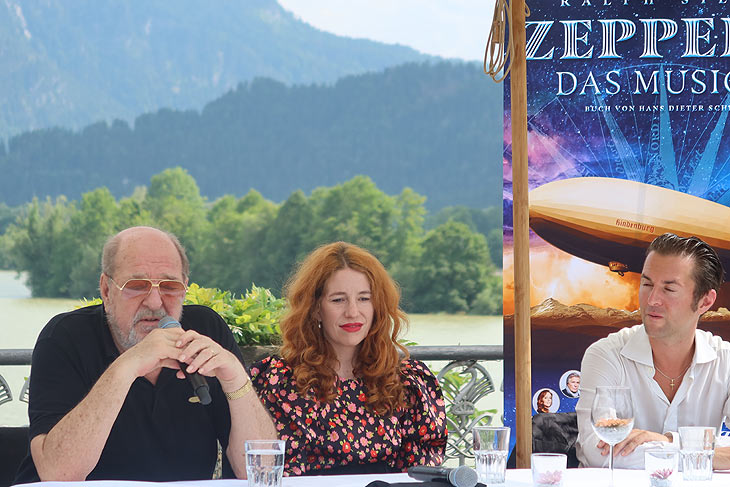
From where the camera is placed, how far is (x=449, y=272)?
66.8 feet

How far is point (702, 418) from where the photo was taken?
2389 mm

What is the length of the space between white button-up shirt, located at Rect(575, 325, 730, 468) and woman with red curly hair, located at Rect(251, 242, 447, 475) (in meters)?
0.49

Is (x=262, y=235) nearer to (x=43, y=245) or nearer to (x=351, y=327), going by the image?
(x=43, y=245)

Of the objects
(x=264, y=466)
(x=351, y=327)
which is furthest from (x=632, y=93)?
(x=264, y=466)

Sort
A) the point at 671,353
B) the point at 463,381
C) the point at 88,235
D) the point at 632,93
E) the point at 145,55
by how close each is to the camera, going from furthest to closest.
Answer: the point at 145,55 → the point at 88,235 → the point at 463,381 → the point at 632,93 → the point at 671,353

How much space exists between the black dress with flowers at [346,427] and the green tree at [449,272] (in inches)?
675

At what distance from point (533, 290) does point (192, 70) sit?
77.7 ft

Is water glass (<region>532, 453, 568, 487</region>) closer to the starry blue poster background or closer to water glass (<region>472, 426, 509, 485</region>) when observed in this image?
water glass (<region>472, 426, 509, 485</region>)

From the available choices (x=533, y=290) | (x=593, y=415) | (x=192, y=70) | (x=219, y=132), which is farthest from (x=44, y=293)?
(x=593, y=415)

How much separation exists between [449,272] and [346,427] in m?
18.2

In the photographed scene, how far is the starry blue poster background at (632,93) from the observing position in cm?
330

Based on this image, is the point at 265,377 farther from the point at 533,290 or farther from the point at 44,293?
the point at 44,293

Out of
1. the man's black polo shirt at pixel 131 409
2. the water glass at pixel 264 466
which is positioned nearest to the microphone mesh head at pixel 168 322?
the man's black polo shirt at pixel 131 409

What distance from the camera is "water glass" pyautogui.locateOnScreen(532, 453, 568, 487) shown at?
1.69 metres
